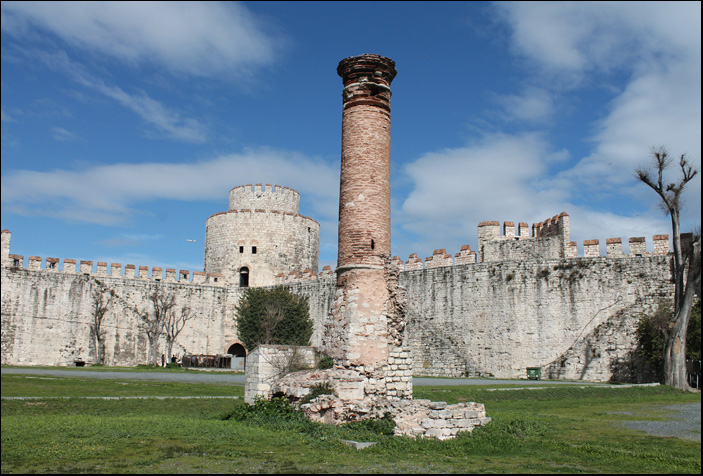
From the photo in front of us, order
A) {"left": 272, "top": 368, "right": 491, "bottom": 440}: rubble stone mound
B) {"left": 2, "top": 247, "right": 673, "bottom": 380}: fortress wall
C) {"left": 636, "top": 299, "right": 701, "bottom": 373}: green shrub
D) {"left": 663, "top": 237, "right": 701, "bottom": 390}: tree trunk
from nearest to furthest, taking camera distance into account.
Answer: {"left": 272, "top": 368, "right": 491, "bottom": 440}: rubble stone mound → {"left": 663, "top": 237, "right": 701, "bottom": 390}: tree trunk → {"left": 636, "top": 299, "right": 701, "bottom": 373}: green shrub → {"left": 2, "top": 247, "right": 673, "bottom": 380}: fortress wall

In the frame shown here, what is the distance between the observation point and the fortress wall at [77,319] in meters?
32.4

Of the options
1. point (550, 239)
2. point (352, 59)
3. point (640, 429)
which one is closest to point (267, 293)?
point (550, 239)

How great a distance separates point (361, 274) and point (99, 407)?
604 cm

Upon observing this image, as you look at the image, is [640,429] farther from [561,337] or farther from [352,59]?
[561,337]

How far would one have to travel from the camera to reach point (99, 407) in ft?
42.8

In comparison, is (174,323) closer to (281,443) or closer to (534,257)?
(534,257)

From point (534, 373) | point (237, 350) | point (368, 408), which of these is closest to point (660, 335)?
point (534, 373)

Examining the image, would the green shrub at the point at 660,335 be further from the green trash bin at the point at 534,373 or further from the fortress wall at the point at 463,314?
the green trash bin at the point at 534,373

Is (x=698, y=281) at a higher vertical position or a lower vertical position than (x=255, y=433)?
higher

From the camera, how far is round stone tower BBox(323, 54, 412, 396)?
492 inches

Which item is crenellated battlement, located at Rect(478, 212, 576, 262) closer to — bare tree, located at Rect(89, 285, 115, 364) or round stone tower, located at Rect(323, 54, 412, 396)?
round stone tower, located at Rect(323, 54, 412, 396)

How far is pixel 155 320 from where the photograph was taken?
35688mm

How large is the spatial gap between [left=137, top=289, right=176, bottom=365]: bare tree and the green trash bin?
793 inches

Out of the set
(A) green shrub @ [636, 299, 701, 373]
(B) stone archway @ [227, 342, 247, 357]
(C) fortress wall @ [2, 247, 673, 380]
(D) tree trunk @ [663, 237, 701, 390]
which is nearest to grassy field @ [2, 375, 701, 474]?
(D) tree trunk @ [663, 237, 701, 390]
